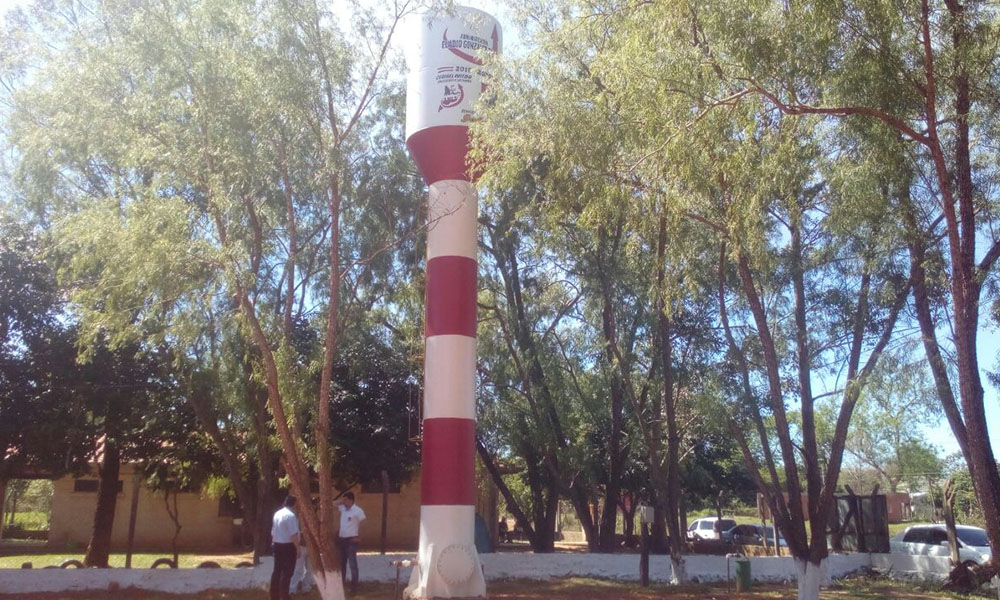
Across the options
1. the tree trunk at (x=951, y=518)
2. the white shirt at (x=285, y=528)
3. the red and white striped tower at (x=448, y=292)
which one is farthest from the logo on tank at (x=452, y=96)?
the tree trunk at (x=951, y=518)

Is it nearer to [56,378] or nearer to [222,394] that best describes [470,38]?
[222,394]

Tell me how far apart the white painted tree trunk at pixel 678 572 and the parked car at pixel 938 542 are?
22.1ft

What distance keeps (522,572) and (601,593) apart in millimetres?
2490

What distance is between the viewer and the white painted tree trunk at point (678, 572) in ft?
59.3

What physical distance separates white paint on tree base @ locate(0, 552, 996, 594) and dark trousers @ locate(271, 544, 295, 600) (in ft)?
9.53

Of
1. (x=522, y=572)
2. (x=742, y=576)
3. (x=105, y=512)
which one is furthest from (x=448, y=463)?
(x=105, y=512)

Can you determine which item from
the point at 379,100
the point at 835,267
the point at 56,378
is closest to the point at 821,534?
the point at 835,267

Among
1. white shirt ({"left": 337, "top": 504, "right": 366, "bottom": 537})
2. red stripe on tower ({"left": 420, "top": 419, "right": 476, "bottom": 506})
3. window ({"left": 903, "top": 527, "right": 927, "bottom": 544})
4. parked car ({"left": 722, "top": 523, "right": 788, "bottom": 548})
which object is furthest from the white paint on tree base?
parked car ({"left": 722, "top": 523, "right": 788, "bottom": 548})

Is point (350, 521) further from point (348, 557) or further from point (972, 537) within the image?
point (972, 537)

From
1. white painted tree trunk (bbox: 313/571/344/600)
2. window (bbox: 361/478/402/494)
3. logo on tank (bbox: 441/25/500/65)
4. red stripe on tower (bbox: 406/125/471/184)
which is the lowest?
white painted tree trunk (bbox: 313/571/344/600)

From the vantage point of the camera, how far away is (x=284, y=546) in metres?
12.6

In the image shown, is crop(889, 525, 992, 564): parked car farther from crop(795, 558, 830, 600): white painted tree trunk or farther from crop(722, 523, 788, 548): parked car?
crop(722, 523, 788, 548): parked car

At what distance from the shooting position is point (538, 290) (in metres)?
20.8

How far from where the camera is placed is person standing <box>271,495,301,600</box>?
41.0 ft
